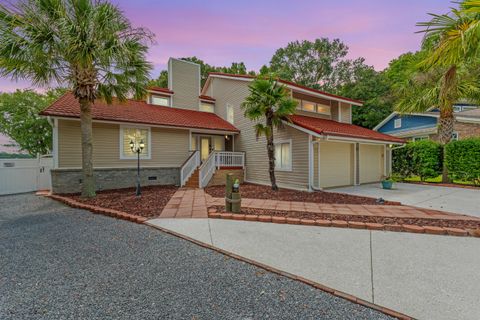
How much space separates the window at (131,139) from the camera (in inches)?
433

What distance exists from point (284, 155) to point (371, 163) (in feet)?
18.1

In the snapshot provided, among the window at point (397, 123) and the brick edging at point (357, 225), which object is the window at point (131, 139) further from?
the window at point (397, 123)

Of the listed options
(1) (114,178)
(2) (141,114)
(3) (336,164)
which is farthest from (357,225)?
(2) (141,114)

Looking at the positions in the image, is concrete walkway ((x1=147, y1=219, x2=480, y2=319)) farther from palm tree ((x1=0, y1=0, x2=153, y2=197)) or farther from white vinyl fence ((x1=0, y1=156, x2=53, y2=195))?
white vinyl fence ((x1=0, y1=156, x2=53, y2=195))

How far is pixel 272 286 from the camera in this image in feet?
9.06

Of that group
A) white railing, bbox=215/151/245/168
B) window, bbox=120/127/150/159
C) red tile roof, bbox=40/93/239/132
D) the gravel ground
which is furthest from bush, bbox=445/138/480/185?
window, bbox=120/127/150/159

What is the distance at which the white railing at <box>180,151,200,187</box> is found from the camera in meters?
11.6

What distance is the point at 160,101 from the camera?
48.3 ft

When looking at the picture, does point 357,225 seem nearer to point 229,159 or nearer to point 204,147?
point 229,159

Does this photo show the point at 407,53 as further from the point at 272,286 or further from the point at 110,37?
the point at 272,286

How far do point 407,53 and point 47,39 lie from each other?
3735 centimetres

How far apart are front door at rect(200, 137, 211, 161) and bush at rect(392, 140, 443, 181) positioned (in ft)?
40.0

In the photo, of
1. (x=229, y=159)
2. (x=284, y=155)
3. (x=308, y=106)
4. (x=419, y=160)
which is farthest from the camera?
(x=308, y=106)

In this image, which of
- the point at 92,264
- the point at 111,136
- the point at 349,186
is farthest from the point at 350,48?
the point at 92,264
